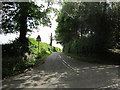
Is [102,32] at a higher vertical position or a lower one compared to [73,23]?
lower

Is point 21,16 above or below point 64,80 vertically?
above

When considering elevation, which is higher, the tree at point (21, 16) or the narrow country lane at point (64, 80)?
the tree at point (21, 16)

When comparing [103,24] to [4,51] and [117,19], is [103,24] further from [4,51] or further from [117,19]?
[4,51]

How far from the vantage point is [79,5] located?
46.4 ft

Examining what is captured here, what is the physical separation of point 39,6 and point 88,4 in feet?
21.2

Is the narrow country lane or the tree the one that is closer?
the narrow country lane

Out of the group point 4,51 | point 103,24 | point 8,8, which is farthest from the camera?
point 103,24

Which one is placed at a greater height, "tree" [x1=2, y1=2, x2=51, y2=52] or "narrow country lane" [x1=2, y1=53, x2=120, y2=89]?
"tree" [x1=2, y1=2, x2=51, y2=52]

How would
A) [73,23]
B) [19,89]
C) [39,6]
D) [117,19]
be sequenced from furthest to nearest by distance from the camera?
[73,23] < [117,19] < [39,6] < [19,89]

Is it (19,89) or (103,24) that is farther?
(103,24)

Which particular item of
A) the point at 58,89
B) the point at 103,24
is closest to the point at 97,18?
the point at 103,24

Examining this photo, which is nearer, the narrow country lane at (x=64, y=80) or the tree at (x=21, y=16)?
the narrow country lane at (x=64, y=80)

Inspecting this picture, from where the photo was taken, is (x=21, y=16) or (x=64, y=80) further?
(x=21, y=16)

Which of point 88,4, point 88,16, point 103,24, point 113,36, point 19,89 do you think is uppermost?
point 88,4
